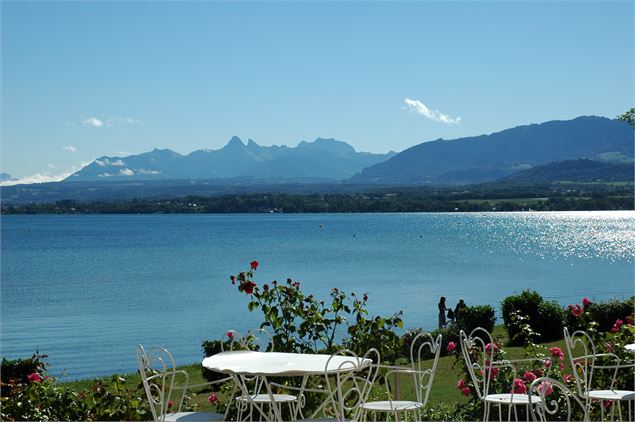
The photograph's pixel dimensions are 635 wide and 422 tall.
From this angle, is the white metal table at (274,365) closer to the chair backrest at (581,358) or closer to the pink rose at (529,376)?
the chair backrest at (581,358)

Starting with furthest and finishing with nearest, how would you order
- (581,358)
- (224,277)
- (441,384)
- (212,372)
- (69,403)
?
(224,277), (212,372), (441,384), (69,403), (581,358)

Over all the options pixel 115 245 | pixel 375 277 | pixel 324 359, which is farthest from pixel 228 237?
pixel 324 359

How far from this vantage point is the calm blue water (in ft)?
109

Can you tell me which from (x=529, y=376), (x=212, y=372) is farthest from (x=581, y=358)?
(x=212, y=372)

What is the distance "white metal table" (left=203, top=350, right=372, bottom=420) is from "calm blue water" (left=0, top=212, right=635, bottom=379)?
63.5 feet

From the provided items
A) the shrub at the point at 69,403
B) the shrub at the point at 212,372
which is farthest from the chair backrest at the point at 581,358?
the shrub at the point at 212,372

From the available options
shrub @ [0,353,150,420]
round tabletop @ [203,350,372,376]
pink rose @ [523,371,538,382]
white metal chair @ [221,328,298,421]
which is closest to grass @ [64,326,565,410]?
shrub @ [0,353,150,420]

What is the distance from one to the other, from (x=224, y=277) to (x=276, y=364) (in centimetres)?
5355

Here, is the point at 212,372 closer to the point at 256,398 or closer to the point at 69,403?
the point at 69,403

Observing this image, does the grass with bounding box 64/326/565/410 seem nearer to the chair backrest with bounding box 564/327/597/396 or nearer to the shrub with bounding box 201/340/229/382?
the shrub with bounding box 201/340/229/382

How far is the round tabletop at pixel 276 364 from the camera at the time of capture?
5.12m

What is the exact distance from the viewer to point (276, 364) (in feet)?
17.9

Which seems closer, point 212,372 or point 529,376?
point 529,376

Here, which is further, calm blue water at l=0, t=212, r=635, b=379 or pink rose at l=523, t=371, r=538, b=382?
calm blue water at l=0, t=212, r=635, b=379
